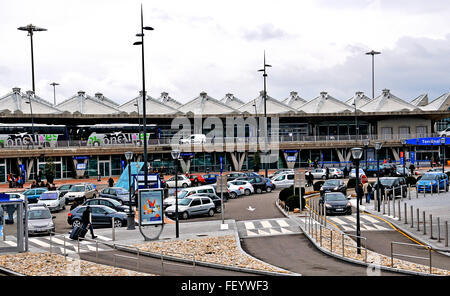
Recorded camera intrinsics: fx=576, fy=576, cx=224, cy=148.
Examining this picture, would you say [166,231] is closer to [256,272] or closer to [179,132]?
[256,272]

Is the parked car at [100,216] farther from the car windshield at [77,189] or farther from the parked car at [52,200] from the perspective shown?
the car windshield at [77,189]

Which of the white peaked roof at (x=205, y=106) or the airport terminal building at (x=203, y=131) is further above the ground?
the white peaked roof at (x=205, y=106)

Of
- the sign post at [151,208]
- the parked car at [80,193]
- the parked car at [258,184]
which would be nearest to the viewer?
the sign post at [151,208]

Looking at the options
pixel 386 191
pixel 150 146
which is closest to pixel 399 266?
pixel 386 191

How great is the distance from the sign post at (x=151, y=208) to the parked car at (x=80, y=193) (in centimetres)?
1843

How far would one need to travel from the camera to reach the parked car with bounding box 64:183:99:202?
137 ft

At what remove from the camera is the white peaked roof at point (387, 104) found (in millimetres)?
82500

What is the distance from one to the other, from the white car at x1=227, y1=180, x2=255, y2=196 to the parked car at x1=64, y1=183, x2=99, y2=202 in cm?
1053

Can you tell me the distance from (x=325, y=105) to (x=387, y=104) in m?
8.92

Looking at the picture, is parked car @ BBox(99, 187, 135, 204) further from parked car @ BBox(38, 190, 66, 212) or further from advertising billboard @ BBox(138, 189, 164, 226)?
advertising billboard @ BBox(138, 189, 164, 226)

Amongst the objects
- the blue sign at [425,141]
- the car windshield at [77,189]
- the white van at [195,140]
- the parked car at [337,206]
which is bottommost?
the parked car at [337,206]

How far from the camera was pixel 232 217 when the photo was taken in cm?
3250

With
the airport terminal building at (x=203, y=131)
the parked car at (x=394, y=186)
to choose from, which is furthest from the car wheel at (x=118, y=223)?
the airport terminal building at (x=203, y=131)

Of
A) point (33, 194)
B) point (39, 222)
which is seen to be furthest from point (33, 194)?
point (39, 222)
